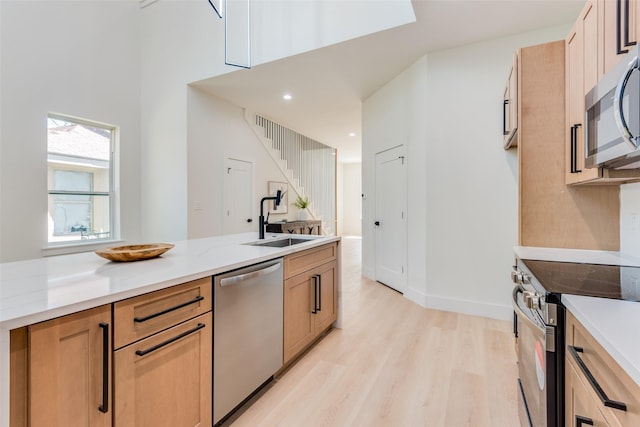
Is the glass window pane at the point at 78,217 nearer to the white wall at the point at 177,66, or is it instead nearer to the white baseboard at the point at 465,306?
the white wall at the point at 177,66

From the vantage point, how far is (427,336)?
2.64 m

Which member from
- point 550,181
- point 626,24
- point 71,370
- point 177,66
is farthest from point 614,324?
point 177,66

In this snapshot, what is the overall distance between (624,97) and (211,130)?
475 centimetres

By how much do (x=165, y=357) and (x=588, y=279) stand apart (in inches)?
68.2

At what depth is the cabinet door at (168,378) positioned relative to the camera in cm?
105

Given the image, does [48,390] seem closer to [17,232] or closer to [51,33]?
[17,232]

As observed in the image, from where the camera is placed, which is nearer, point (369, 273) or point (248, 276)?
point (248, 276)

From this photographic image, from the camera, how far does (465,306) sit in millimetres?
3160

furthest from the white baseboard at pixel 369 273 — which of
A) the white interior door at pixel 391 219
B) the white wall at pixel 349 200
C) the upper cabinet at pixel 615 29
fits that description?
the white wall at pixel 349 200

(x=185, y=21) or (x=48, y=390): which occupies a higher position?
(x=185, y=21)

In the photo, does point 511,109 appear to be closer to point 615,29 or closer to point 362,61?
point 615,29

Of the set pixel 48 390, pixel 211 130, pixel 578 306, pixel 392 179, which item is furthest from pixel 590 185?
pixel 211 130

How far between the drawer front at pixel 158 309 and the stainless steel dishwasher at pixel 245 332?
0.33ft

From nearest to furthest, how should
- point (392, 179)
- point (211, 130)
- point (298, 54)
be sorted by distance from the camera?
point (298, 54)
point (392, 179)
point (211, 130)
